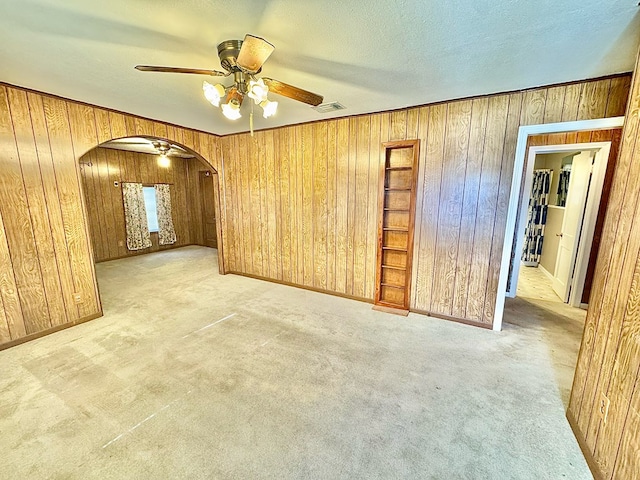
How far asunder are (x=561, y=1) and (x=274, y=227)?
3846 millimetres

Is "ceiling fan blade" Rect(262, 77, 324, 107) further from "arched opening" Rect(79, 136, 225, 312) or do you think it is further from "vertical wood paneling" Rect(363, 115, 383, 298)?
"arched opening" Rect(79, 136, 225, 312)

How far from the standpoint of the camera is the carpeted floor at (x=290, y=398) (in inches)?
59.5

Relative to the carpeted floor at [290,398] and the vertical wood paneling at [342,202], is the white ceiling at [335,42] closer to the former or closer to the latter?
the vertical wood paneling at [342,202]

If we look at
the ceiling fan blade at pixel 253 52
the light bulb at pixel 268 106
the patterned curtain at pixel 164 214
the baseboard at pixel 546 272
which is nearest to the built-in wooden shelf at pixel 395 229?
the light bulb at pixel 268 106

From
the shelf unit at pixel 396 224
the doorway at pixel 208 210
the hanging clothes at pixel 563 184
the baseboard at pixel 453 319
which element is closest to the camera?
the baseboard at pixel 453 319

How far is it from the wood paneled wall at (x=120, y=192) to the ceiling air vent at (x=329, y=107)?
535 cm

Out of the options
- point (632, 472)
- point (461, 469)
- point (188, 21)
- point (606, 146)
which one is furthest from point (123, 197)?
point (606, 146)

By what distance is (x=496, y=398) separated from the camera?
6.53 feet

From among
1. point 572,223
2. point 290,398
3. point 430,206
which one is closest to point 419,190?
point 430,206

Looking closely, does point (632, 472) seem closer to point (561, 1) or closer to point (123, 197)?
point (561, 1)

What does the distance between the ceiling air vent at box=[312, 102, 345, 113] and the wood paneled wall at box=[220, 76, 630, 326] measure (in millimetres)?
377

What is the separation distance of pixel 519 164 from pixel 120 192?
25.7 ft

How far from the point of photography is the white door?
3701 millimetres

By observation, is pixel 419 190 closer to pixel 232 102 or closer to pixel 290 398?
pixel 232 102
